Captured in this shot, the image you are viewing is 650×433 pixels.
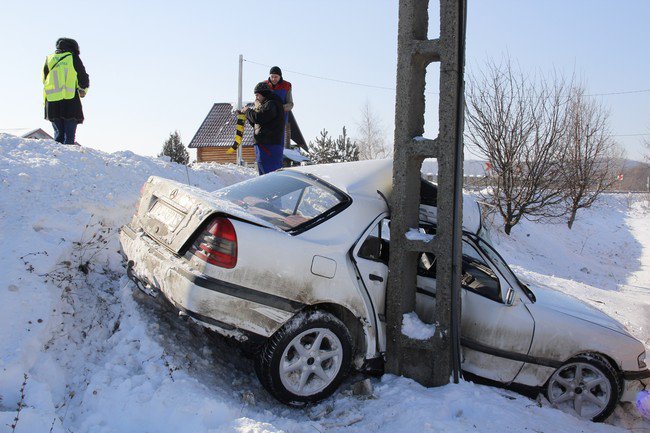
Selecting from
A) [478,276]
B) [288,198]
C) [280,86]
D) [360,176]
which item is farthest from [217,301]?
[280,86]

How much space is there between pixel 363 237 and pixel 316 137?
35951 mm

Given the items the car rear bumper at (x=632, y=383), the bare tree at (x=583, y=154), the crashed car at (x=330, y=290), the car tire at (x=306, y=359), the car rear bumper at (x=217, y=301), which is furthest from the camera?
the bare tree at (x=583, y=154)

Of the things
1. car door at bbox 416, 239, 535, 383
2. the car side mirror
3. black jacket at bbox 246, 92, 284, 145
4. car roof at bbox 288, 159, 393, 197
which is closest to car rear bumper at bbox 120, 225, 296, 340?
car roof at bbox 288, 159, 393, 197

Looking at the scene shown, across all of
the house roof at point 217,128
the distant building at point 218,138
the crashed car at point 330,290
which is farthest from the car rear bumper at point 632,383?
the house roof at point 217,128

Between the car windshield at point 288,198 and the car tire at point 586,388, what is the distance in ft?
8.16

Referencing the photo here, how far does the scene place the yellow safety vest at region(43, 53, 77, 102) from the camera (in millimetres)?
8062

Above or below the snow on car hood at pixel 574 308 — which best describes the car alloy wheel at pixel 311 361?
below

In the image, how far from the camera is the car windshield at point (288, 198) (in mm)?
3967

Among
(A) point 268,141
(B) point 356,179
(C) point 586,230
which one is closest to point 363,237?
(B) point 356,179

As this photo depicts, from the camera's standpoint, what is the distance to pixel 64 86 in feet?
26.5

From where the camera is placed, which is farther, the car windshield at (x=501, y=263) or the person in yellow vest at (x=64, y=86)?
the person in yellow vest at (x=64, y=86)

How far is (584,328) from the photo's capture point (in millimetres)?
4492

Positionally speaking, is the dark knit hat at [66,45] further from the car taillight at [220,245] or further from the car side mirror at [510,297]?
the car side mirror at [510,297]

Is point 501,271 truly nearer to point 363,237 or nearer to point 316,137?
point 363,237
